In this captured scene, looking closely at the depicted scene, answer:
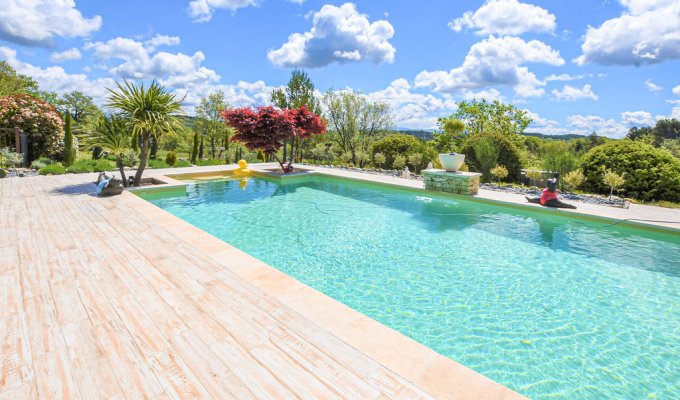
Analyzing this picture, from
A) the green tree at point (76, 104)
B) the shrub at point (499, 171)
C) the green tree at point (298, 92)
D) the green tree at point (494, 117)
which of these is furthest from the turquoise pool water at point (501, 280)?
the green tree at point (76, 104)

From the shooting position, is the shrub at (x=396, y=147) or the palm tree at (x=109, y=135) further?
the shrub at (x=396, y=147)

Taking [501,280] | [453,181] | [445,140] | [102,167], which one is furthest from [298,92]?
[501,280]

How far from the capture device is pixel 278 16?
1420 centimetres

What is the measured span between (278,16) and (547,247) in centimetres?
1444

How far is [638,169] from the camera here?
338 inches

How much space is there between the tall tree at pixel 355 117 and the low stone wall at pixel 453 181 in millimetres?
13175

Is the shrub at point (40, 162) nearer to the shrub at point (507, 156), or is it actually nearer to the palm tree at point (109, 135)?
the palm tree at point (109, 135)

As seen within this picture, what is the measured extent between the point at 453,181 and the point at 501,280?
528cm

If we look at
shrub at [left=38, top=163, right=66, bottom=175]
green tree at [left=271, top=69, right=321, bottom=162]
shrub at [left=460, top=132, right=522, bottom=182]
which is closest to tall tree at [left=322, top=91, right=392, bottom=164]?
green tree at [left=271, top=69, right=321, bottom=162]

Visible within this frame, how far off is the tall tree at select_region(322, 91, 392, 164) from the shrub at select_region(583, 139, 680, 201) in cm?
1450

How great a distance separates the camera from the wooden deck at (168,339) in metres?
1.78

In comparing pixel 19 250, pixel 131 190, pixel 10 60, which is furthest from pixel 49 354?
pixel 10 60

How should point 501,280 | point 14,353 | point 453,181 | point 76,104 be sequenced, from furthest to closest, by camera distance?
point 76,104, point 453,181, point 501,280, point 14,353

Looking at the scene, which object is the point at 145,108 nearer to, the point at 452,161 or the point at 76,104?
the point at 452,161
